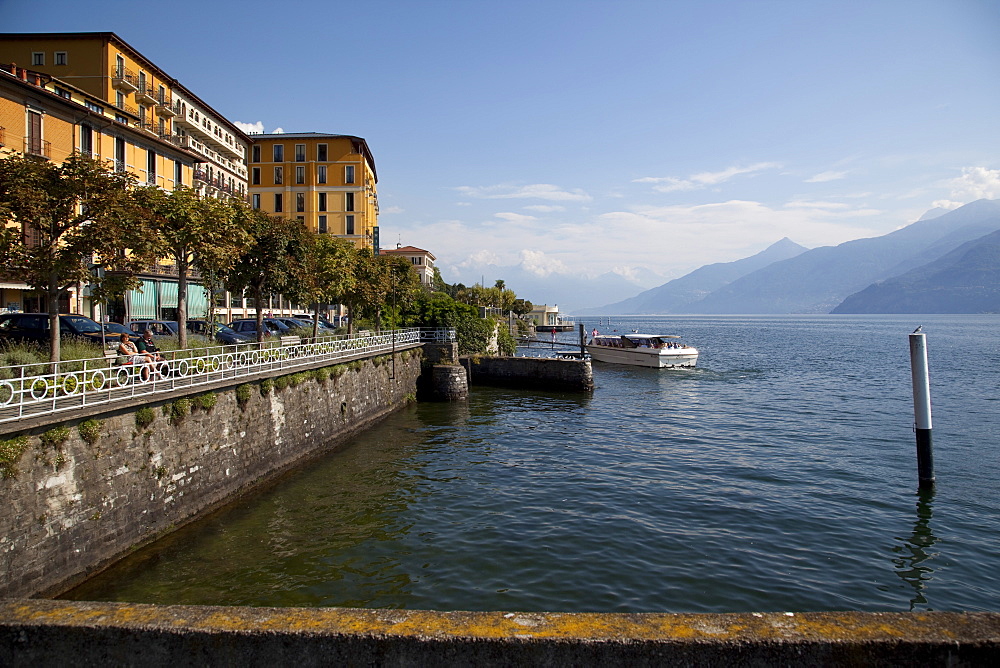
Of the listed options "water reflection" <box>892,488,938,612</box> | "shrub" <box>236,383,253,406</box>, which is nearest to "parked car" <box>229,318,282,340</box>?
"shrub" <box>236,383,253,406</box>

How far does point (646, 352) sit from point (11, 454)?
5059 centimetres

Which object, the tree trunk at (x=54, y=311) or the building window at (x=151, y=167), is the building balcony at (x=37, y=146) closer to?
the building window at (x=151, y=167)

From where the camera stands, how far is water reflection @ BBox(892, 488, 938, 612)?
1137 cm

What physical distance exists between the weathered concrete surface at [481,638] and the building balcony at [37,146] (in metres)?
32.7

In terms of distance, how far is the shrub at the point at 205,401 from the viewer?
14.5 metres

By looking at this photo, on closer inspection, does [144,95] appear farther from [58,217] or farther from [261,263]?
[58,217]

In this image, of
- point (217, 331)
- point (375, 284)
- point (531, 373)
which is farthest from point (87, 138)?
point (531, 373)

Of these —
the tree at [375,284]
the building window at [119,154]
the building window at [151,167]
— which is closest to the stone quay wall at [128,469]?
the tree at [375,284]

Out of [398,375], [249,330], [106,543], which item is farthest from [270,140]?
[106,543]

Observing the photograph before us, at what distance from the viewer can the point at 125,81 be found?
142ft

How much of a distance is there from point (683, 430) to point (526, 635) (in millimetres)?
24274

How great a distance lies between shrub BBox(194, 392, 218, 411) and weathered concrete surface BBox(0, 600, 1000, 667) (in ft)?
34.3

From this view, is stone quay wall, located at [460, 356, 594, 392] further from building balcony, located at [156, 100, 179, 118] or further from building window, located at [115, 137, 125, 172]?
building balcony, located at [156, 100, 179, 118]

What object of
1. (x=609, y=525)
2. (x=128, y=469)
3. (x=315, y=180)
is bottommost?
(x=609, y=525)
